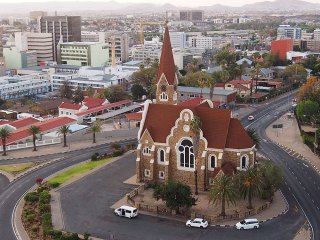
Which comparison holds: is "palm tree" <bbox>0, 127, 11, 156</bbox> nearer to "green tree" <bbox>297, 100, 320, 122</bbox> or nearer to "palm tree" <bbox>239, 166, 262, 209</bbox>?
"palm tree" <bbox>239, 166, 262, 209</bbox>

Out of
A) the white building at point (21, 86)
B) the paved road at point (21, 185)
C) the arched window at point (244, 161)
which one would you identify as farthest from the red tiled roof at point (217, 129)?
the white building at point (21, 86)

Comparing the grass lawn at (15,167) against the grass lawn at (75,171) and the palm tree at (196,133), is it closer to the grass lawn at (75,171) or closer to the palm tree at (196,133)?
the grass lawn at (75,171)

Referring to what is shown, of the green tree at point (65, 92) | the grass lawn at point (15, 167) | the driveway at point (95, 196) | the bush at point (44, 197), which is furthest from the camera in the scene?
the green tree at point (65, 92)

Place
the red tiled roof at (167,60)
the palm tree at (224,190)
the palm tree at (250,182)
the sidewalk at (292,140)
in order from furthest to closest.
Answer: the sidewalk at (292,140) → the red tiled roof at (167,60) → the palm tree at (250,182) → the palm tree at (224,190)

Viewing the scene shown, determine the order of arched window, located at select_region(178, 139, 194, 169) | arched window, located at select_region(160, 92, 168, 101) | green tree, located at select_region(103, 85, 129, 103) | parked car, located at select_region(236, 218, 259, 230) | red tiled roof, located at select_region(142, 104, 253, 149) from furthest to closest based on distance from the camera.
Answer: green tree, located at select_region(103, 85, 129, 103) < arched window, located at select_region(160, 92, 168, 101) < arched window, located at select_region(178, 139, 194, 169) < red tiled roof, located at select_region(142, 104, 253, 149) < parked car, located at select_region(236, 218, 259, 230)

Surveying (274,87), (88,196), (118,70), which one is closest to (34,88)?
(118,70)

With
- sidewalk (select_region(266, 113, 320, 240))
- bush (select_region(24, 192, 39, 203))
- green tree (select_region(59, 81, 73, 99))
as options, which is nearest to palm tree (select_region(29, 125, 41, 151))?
bush (select_region(24, 192, 39, 203))

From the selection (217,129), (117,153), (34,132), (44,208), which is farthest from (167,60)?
(34,132)
